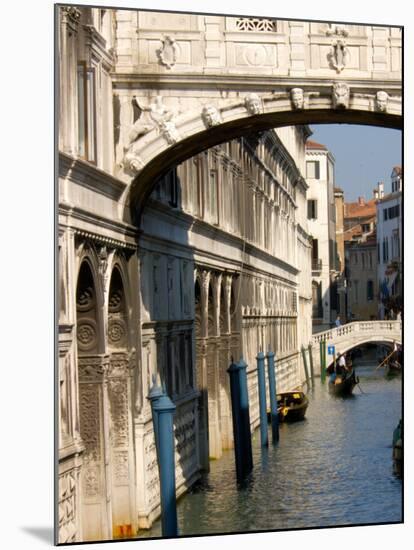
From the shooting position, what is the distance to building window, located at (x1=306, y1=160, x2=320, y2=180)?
11.8m

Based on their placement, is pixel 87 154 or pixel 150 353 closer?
pixel 87 154

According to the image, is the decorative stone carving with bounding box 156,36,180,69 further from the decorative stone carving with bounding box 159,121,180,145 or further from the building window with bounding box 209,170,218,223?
the building window with bounding box 209,170,218,223

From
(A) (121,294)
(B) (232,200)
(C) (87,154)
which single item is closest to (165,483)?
(A) (121,294)

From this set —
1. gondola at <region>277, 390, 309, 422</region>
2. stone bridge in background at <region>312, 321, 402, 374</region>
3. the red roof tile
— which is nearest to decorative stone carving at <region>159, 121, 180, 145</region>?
the red roof tile

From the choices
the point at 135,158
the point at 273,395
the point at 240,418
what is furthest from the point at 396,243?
the point at 273,395

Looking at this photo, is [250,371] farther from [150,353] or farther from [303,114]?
[303,114]

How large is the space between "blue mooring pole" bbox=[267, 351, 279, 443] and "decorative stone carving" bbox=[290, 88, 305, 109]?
3.31 metres

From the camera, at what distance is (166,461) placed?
10664mm

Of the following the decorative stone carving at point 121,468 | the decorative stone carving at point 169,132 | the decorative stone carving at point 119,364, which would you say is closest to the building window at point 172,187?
the decorative stone carving at point 169,132

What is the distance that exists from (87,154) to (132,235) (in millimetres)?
1196

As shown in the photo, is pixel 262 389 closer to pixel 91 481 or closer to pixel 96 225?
pixel 91 481

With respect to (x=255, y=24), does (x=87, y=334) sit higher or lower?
lower

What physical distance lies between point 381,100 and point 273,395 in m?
4.08

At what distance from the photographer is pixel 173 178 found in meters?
12.6
